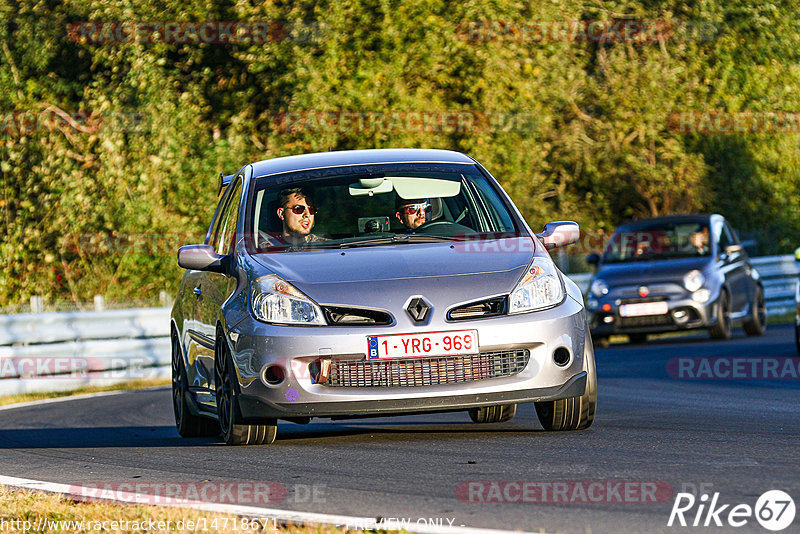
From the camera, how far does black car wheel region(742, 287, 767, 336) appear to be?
20.7m

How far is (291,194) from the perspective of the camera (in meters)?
9.09

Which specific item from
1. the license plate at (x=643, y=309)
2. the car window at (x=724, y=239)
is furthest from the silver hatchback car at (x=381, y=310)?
the car window at (x=724, y=239)

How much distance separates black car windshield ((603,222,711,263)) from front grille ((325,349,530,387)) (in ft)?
41.9

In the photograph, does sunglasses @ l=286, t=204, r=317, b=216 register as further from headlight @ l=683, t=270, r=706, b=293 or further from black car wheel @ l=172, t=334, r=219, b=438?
headlight @ l=683, t=270, r=706, b=293

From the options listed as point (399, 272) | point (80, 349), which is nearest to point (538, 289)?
point (399, 272)

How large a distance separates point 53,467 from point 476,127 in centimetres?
1929

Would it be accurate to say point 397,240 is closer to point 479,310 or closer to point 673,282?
point 479,310

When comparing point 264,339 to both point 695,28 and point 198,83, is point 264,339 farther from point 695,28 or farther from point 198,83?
point 695,28

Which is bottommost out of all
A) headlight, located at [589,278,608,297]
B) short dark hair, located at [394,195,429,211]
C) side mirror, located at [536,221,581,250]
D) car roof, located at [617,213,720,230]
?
headlight, located at [589,278,608,297]

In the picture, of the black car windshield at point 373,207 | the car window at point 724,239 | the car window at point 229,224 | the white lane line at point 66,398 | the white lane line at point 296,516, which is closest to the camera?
the white lane line at point 296,516

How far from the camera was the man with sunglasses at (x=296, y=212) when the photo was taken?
880cm

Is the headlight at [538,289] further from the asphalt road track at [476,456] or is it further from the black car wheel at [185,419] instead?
the black car wheel at [185,419]

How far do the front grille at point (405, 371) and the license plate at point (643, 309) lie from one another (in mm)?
11894

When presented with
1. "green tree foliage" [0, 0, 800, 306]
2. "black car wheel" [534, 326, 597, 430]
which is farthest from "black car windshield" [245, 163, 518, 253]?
"green tree foliage" [0, 0, 800, 306]
